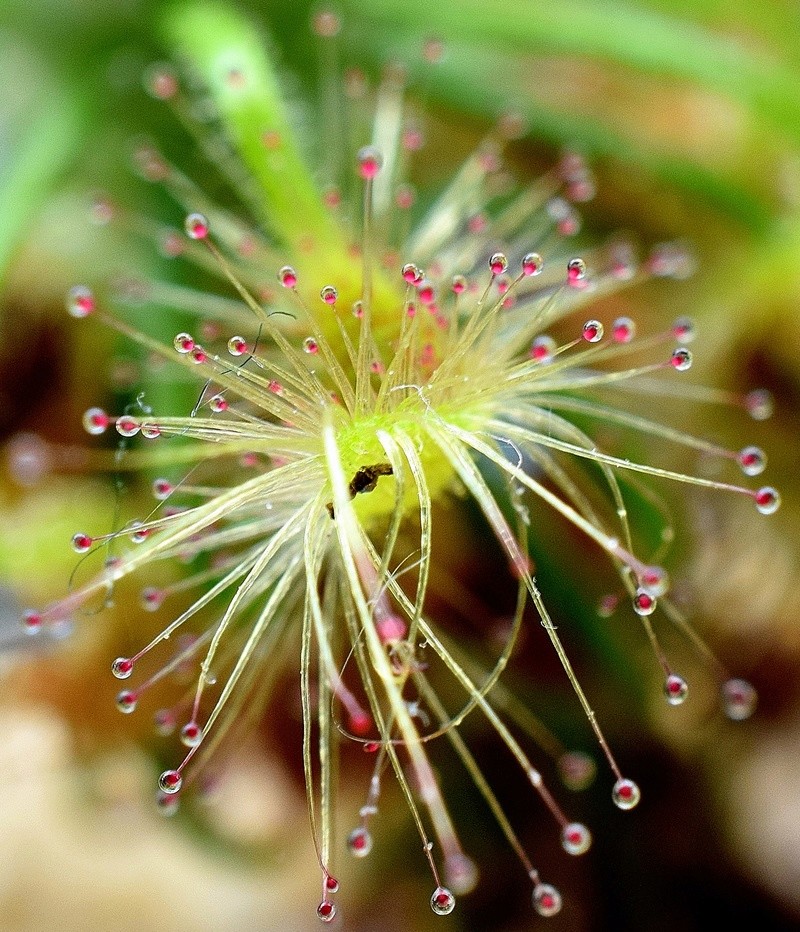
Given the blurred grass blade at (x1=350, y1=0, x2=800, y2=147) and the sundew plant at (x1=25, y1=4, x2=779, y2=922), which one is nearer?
the sundew plant at (x1=25, y1=4, x2=779, y2=922)

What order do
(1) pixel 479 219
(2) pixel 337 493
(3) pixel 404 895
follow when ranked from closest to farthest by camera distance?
(2) pixel 337 493 → (1) pixel 479 219 → (3) pixel 404 895

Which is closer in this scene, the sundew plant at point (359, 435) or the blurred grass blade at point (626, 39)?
the sundew plant at point (359, 435)

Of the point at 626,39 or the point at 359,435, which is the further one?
the point at 626,39

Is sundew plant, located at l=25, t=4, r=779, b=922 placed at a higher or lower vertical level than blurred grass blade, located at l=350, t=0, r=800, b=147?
lower

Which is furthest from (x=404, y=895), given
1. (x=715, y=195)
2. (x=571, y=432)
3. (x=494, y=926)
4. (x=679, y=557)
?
(x=715, y=195)

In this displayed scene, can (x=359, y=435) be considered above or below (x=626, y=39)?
below

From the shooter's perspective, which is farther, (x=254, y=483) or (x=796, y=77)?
(x=796, y=77)

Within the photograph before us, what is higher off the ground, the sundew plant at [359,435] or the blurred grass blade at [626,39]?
the blurred grass blade at [626,39]

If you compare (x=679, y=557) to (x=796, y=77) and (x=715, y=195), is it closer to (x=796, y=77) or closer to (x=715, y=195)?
(x=715, y=195)
